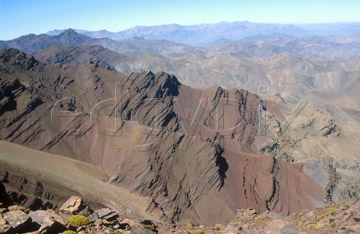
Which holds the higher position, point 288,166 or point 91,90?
point 91,90

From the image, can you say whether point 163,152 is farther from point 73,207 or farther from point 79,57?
point 79,57

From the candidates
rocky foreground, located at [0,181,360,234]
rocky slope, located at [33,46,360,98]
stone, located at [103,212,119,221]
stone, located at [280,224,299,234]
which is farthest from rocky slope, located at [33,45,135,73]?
stone, located at [280,224,299,234]

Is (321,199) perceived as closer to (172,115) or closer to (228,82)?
(172,115)

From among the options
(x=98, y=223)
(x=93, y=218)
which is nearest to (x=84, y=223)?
(x=98, y=223)

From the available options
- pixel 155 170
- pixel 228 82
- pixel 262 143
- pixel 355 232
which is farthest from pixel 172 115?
pixel 228 82

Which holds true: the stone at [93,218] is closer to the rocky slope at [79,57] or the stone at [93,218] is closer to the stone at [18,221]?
the stone at [18,221]

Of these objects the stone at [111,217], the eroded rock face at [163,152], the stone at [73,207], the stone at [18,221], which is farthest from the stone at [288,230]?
the eroded rock face at [163,152]
